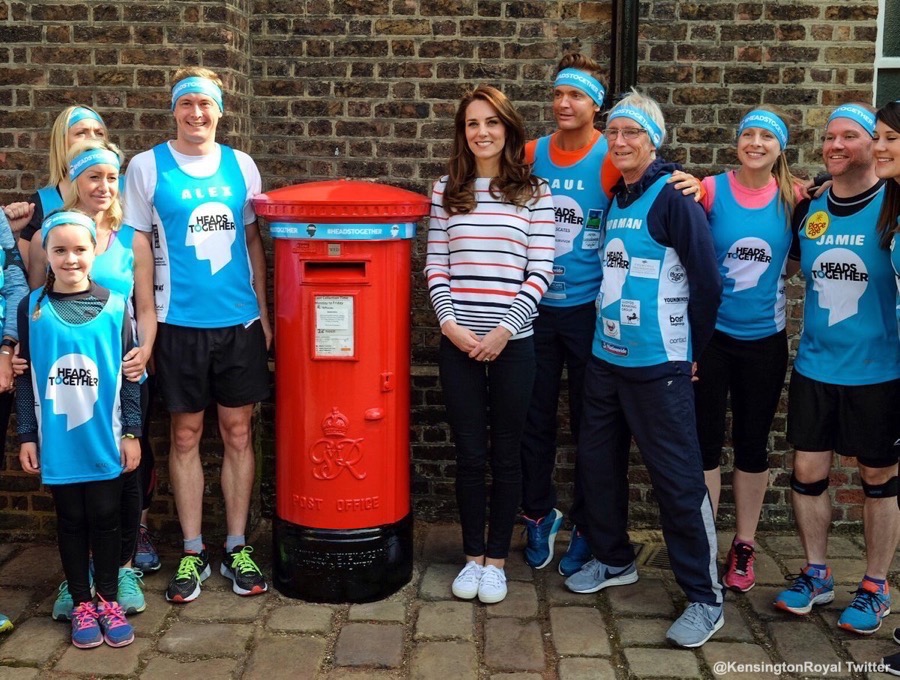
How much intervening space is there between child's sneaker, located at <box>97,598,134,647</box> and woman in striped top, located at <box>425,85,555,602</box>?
1338 millimetres

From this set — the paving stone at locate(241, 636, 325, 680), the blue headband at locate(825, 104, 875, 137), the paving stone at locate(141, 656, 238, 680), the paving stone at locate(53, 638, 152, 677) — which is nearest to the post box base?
the paving stone at locate(241, 636, 325, 680)

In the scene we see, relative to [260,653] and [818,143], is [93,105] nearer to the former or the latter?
[260,653]

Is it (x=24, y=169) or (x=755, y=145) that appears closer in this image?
(x=755, y=145)

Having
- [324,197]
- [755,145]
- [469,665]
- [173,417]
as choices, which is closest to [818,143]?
[755,145]

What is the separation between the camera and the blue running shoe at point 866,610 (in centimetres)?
390

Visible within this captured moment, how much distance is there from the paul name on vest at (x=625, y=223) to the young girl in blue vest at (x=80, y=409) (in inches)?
77.2

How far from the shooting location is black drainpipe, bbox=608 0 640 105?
4609 mm

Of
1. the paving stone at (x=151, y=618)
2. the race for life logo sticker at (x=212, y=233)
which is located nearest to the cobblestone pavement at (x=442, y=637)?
the paving stone at (x=151, y=618)

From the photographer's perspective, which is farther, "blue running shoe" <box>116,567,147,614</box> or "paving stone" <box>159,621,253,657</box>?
"blue running shoe" <box>116,567,147,614</box>

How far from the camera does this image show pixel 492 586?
419cm

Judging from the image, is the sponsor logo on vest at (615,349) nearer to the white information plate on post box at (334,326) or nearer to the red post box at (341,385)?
the red post box at (341,385)

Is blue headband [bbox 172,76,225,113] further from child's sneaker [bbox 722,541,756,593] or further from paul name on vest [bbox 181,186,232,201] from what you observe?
child's sneaker [bbox 722,541,756,593]

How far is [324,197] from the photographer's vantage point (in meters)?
3.86

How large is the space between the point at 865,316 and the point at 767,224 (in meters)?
0.53
